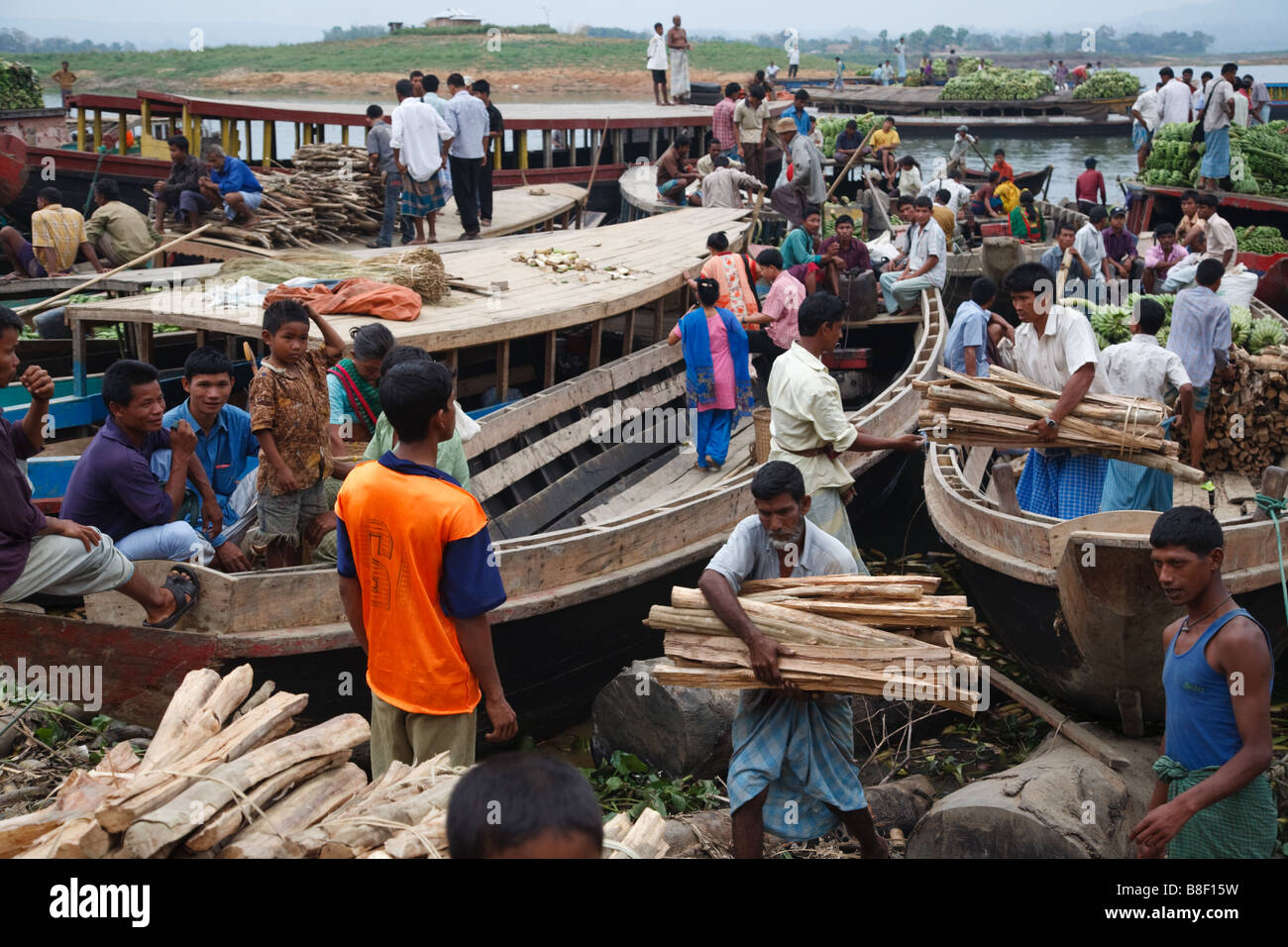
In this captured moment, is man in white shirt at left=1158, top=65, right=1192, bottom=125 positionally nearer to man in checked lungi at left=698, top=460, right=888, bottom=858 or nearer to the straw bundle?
the straw bundle

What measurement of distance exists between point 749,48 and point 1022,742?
64682 millimetres

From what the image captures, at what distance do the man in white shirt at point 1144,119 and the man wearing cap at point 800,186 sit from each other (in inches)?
350

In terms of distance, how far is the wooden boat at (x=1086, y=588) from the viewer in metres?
5.30

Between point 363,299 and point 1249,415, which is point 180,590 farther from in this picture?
point 1249,415

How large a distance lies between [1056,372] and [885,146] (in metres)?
15.9

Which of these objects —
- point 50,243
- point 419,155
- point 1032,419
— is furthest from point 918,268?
point 50,243

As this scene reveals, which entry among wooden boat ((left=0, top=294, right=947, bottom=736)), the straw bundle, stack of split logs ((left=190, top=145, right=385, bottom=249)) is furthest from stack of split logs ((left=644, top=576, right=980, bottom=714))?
stack of split logs ((left=190, top=145, right=385, bottom=249))

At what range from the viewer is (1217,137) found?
649 inches

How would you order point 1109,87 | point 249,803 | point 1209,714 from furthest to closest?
1. point 1109,87
2. point 1209,714
3. point 249,803

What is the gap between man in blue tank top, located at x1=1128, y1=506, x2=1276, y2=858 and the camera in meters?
3.69

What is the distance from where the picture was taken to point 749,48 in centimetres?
6562

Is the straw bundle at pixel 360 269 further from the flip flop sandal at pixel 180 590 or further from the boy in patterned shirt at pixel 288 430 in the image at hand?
the flip flop sandal at pixel 180 590

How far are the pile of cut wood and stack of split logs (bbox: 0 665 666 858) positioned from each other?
6.24 m
